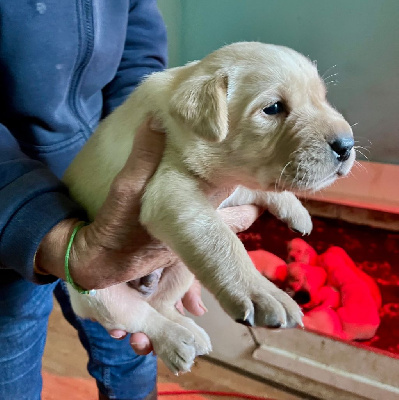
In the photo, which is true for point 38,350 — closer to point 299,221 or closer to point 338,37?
point 299,221

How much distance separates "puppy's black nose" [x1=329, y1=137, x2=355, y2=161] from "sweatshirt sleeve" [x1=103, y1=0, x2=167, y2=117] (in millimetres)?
808

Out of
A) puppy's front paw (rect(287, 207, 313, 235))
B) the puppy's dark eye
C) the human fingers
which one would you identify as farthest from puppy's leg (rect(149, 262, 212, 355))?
the puppy's dark eye

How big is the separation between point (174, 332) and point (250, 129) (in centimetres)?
61

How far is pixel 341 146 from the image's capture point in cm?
84

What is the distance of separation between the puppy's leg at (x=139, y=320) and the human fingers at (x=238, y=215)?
32cm

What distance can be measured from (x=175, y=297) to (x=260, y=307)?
23.0 inches

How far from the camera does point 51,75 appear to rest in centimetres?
119

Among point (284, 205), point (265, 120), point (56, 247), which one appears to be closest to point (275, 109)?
point (265, 120)

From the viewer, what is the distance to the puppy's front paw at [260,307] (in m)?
0.78

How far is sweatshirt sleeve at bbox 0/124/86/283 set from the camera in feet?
3.26

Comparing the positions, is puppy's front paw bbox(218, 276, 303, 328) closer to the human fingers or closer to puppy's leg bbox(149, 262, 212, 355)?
the human fingers

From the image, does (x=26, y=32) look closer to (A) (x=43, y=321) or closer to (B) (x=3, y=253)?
(B) (x=3, y=253)

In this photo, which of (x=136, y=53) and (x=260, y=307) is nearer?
(x=260, y=307)

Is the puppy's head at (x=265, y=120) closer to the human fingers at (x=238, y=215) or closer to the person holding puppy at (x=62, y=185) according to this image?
the person holding puppy at (x=62, y=185)
